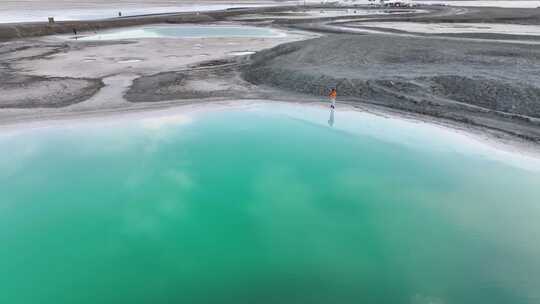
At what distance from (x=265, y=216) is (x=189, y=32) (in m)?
40.1

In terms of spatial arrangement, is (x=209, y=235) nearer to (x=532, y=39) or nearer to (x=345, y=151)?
(x=345, y=151)

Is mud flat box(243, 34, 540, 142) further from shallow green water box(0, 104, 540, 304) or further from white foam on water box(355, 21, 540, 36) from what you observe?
white foam on water box(355, 21, 540, 36)

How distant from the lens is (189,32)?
46000mm

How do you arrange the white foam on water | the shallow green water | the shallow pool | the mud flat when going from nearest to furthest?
1. the shallow green water
2. the mud flat
3. the white foam on water
4. the shallow pool

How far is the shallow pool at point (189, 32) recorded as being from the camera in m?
41.8

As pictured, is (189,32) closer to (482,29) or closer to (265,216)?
(482,29)

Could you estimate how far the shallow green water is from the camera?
811 centimetres

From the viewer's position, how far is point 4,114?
17.0 m

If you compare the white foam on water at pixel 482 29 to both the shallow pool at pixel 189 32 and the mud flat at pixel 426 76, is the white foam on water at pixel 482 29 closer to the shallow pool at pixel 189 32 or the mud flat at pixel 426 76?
the mud flat at pixel 426 76

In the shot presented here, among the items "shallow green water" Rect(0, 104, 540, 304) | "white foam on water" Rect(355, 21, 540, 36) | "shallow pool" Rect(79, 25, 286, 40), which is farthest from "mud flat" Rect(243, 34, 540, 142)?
"shallow pool" Rect(79, 25, 286, 40)

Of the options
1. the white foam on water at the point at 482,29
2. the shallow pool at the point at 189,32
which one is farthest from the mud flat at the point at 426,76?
the shallow pool at the point at 189,32

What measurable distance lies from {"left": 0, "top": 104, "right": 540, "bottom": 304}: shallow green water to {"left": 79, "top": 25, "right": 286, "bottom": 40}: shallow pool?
28.5 meters

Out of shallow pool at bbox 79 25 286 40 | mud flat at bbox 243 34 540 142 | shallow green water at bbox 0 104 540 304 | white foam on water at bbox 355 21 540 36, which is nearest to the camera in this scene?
shallow green water at bbox 0 104 540 304

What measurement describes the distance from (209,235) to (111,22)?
49.9m
